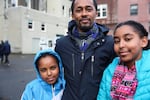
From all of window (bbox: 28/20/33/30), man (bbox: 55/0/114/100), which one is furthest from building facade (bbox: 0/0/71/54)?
man (bbox: 55/0/114/100)

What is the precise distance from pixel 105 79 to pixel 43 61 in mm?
836

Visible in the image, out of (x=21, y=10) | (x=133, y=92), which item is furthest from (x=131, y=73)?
(x=21, y=10)

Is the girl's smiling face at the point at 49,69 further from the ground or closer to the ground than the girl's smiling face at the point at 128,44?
closer to the ground

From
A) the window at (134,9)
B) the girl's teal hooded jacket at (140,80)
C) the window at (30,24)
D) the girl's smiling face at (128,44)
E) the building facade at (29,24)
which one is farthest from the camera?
the window at (134,9)

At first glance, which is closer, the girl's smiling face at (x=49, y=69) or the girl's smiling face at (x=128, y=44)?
the girl's smiling face at (x=128, y=44)

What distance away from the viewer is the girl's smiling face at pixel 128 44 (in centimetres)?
254

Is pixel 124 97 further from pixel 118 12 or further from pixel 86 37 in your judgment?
pixel 118 12

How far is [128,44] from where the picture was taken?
8.32ft

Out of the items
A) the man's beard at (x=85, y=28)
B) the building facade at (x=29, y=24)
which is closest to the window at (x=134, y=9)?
the building facade at (x=29, y=24)

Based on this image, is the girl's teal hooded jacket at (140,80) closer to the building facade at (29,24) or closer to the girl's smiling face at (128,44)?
the girl's smiling face at (128,44)

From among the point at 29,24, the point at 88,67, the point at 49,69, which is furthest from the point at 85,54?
the point at 29,24

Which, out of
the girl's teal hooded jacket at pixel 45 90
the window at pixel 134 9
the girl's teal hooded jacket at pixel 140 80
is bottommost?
the girl's teal hooded jacket at pixel 45 90

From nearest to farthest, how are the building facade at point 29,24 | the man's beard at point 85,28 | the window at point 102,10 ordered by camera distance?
the man's beard at point 85,28, the building facade at point 29,24, the window at point 102,10

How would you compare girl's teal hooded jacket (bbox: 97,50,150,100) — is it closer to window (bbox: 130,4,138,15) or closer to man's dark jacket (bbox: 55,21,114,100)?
man's dark jacket (bbox: 55,21,114,100)
